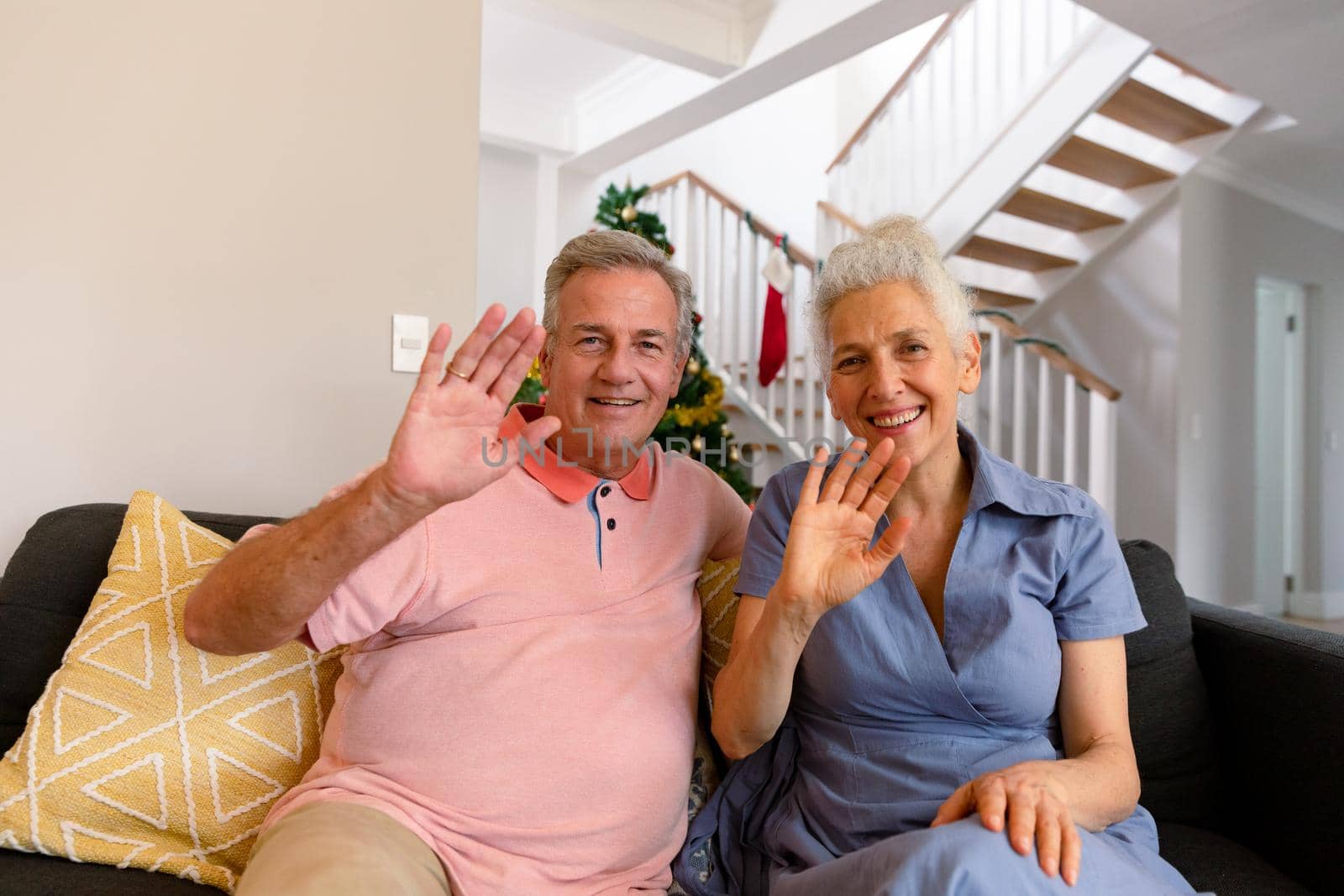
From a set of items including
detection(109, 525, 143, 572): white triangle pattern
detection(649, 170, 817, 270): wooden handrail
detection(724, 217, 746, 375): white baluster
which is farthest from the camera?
detection(724, 217, 746, 375): white baluster

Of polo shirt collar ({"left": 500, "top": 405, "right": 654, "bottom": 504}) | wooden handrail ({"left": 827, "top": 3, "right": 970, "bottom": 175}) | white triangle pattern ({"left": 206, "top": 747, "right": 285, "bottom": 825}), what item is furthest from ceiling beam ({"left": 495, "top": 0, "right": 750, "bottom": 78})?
white triangle pattern ({"left": 206, "top": 747, "right": 285, "bottom": 825})

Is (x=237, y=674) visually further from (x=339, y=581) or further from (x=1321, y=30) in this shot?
(x=1321, y=30)

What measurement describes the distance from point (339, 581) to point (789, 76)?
3.39 meters

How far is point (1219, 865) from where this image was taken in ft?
4.42

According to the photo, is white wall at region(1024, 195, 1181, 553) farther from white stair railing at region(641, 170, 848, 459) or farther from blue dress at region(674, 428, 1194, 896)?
blue dress at region(674, 428, 1194, 896)

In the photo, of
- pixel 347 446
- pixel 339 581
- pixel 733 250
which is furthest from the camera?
pixel 733 250

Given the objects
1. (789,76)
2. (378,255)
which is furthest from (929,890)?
(789,76)

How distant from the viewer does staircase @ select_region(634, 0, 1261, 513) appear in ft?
13.7

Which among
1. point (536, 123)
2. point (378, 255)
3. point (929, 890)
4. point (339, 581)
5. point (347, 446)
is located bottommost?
point (929, 890)

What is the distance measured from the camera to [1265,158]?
4.95m

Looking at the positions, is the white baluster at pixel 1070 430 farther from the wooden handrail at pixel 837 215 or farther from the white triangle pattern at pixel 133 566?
the white triangle pattern at pixel 133 566

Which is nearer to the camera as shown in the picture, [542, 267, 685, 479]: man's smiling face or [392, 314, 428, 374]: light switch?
[542, 267, 685, 479]: man's smiling face

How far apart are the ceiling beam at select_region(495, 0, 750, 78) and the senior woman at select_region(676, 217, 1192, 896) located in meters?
2.58

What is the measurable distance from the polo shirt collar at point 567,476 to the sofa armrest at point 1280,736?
984 mm
